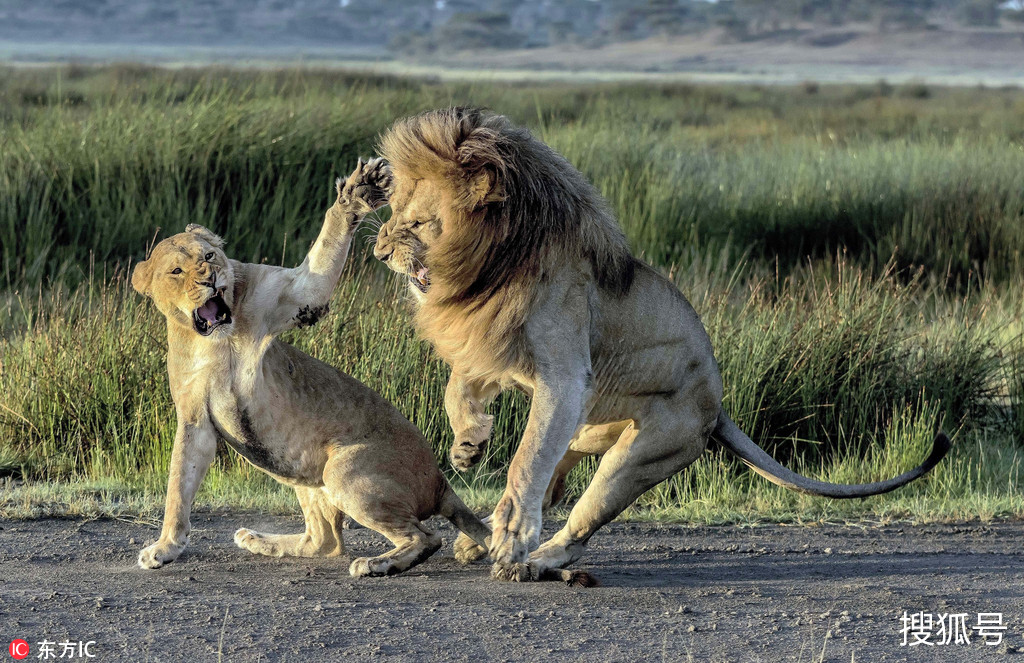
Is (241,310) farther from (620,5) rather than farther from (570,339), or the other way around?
(620,5)

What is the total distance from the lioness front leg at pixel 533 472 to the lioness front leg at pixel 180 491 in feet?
3.69

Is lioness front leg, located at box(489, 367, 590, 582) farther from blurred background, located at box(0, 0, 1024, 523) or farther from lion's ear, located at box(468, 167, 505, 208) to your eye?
blurred background, located at box(0, 0, 1024, 523)

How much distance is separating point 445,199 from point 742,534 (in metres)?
2.32

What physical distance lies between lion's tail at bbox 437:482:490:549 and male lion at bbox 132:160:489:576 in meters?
0.11

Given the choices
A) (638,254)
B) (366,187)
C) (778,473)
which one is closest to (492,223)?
(366,187)

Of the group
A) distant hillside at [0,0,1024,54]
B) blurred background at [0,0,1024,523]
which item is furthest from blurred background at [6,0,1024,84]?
blurred background at [0,0,1024,523]

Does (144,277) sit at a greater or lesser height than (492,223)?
lesser

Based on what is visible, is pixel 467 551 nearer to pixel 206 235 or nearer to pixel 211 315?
pixel 211 315

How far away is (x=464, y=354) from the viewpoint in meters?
4.87

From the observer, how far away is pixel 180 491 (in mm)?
4754

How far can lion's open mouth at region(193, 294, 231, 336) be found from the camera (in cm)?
467

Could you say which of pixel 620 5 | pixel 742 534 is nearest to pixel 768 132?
pixel 742 534

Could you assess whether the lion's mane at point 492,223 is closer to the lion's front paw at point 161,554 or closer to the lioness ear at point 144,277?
the lioness ear at point 144,277

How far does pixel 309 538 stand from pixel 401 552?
56cm
